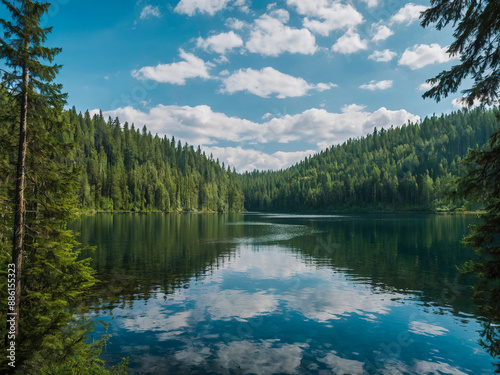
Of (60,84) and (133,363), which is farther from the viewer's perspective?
(133,363)

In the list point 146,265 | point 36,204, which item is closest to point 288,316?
point 36,204

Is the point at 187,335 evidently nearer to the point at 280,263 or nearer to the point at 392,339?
the point at 392,339

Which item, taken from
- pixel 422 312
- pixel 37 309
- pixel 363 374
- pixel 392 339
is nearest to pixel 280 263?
pixel 422 312

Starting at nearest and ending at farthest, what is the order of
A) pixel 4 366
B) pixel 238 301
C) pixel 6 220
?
1. pixel 4 366
2. pixel 6 220
3. pixel 238 301

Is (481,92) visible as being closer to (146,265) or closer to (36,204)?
(36,204)

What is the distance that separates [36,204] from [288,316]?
52.4 ft

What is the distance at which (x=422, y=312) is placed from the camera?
68.5 feet

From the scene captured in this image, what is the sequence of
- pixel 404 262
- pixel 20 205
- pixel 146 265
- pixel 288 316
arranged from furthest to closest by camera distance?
pixel 404 262 → pixel 146 265 → pixel 288 316 → pixel 20 205

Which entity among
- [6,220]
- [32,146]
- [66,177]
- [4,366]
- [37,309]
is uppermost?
[32,146]

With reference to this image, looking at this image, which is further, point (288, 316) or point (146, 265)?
point (146, 265)

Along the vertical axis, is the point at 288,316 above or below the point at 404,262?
below

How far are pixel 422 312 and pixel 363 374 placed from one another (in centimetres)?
1030

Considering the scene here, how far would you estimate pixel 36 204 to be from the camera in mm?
12156

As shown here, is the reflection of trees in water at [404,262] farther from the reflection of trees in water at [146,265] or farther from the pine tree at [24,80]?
the pine tree at [24,80]
